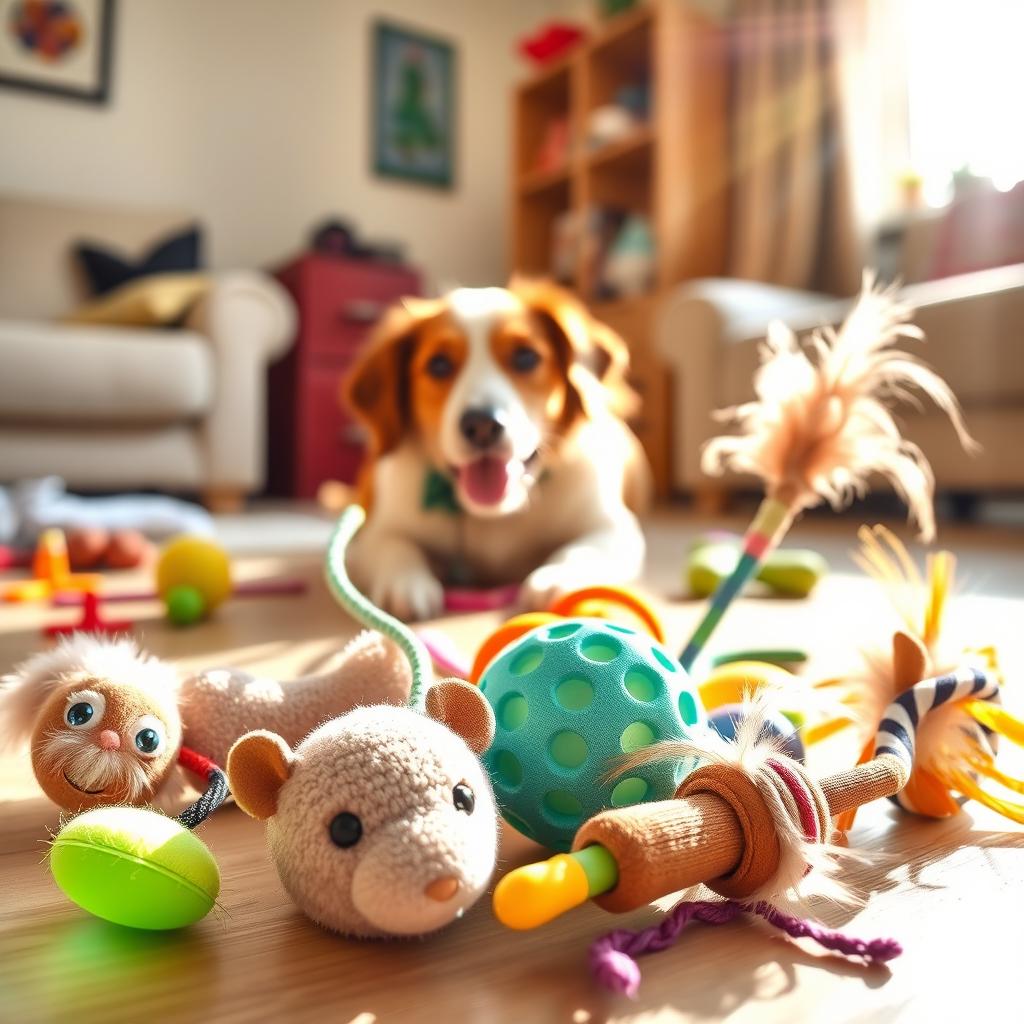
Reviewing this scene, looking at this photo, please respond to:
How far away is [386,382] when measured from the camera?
1.38 metres

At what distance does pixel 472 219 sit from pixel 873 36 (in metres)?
2.27

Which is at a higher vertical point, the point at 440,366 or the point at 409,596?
the point at 440,366

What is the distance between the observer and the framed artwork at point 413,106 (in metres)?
4.86

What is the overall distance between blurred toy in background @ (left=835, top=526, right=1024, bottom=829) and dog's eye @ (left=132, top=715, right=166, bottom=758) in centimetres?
34

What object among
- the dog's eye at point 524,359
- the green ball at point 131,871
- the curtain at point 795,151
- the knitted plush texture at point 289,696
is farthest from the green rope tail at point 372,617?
the curtain at point 795,151

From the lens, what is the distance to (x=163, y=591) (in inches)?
47.5

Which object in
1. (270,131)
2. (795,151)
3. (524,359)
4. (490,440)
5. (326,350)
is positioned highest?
(270,131)

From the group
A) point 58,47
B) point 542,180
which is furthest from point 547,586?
point 58,47

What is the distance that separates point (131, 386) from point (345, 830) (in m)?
2.84

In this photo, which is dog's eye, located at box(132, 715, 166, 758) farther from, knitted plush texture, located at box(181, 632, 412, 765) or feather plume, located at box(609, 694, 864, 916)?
feather plume, located at box(609, 694, 864, 916)

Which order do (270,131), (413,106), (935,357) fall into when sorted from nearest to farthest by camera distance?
(935,357)
(270,131)
(413,106)

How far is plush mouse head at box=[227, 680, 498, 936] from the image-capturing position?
339 millimetres

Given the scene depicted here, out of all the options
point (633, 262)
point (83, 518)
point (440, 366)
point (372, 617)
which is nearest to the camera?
point (372, 617)

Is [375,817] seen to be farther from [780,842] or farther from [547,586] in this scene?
[547,586]
